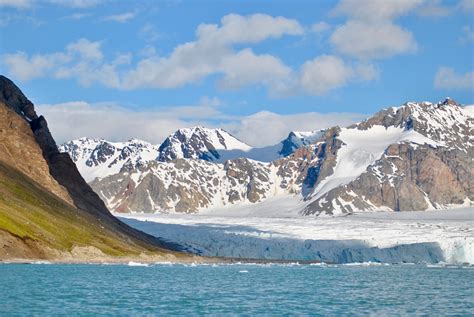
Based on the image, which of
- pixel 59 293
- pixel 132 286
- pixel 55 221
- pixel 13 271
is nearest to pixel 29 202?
pixel 55 221

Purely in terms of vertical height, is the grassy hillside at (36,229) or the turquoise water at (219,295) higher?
the grassy hillside at (36,229)

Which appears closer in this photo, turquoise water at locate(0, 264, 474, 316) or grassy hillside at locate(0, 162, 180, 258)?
turquoise water at locate(0, 264, 474, 316)

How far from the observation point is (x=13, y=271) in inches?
4963

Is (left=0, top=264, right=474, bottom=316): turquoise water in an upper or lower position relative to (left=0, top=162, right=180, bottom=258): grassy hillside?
lower

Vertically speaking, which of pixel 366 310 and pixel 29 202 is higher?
pixel 29 202

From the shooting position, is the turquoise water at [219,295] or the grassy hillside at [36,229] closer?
the turquoise water at [219,295]

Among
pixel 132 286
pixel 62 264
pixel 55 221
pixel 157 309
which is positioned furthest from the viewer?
pixel 55 221

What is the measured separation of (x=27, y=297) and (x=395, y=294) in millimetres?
41839

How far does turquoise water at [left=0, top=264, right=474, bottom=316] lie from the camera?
7588 centimetres

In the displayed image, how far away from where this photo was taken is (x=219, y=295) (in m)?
92.2

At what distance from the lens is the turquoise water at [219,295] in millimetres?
75875

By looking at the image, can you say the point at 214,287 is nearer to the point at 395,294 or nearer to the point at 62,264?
the point at 395,294

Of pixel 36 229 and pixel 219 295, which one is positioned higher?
pixel 36 229

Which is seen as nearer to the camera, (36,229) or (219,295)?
(219,295)
